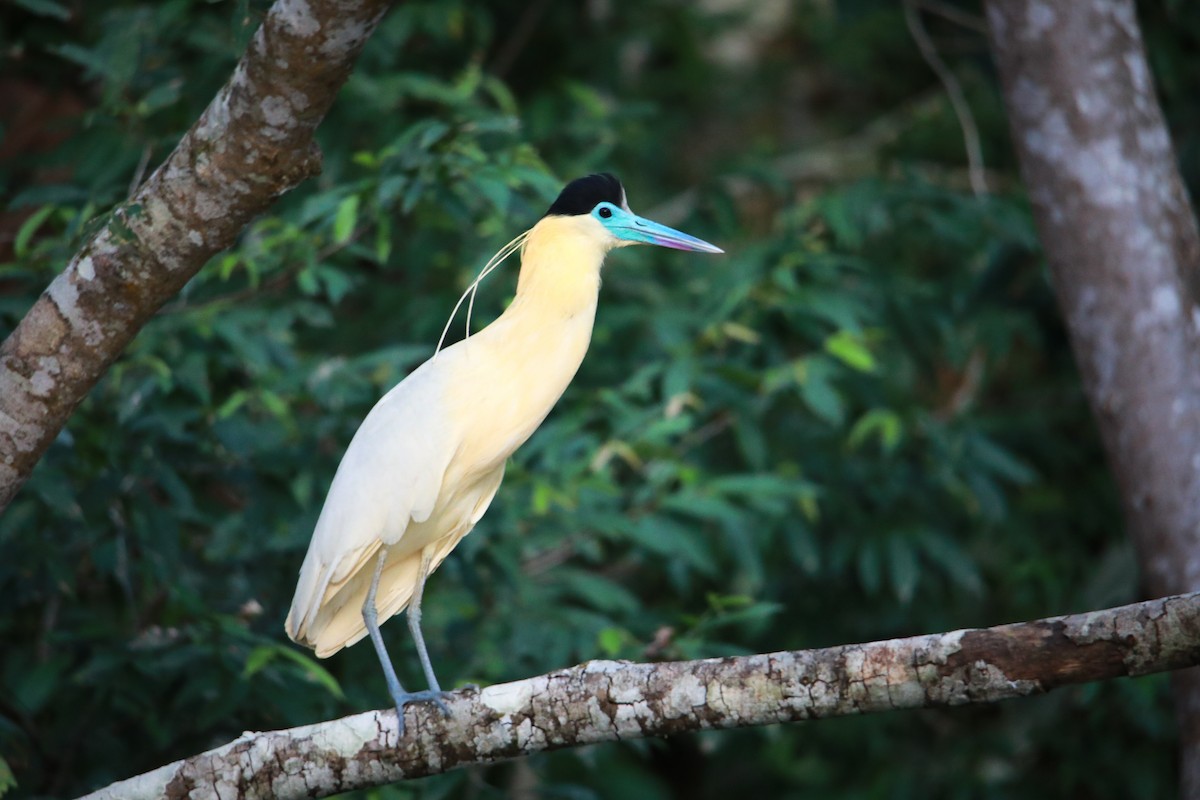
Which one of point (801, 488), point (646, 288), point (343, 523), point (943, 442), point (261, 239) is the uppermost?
point (261, 239)

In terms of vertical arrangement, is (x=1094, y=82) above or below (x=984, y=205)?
above

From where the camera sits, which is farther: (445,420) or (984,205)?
(984,205)

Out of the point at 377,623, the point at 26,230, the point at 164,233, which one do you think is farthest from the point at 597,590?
the point at 164,233

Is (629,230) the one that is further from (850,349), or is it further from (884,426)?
(884,426)

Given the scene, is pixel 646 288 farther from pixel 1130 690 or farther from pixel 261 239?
pixel 1130 690

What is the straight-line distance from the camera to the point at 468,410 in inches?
105

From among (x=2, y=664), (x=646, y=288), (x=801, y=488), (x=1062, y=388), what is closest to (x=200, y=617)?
(x=2, y=664)

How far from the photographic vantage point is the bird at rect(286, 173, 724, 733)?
8.75 ft

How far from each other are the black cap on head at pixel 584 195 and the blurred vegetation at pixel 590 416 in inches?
17.3

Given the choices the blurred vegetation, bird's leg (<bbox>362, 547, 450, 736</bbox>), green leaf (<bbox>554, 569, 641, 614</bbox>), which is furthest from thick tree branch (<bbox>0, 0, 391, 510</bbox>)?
green leaf (<bbox>554, 569, 641, 614</bbox>)

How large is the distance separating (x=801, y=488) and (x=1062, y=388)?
83.5 inches

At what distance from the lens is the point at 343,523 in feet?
9.02

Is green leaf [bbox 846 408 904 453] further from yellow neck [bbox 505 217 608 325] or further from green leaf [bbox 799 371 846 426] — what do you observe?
yellow neck [bbox 505 217 608 325]

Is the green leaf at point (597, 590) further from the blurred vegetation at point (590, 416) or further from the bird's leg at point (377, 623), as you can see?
the bird's leg at point (377, 623)
